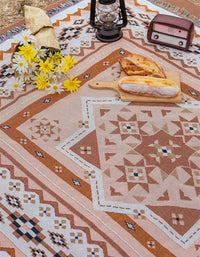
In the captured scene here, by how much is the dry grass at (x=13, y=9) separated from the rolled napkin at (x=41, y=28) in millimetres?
210

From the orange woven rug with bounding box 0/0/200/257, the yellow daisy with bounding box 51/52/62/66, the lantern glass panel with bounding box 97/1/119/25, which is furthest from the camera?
the lantern glass panel with bounding box 97/1/119/25

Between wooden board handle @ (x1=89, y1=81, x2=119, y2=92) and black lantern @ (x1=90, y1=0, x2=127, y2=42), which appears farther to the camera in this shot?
black lantern @ (x1=90, y1=0, x2=127, y2=42)

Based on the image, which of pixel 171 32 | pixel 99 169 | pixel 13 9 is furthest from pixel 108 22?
pixel 99 169

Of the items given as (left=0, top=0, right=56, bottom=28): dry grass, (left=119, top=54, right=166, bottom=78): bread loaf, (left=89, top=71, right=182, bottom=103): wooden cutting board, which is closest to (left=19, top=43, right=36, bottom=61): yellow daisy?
(left=89, top=71, right=182, bottom=103): wooden cutting board

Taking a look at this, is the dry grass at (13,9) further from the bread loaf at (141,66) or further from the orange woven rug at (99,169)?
the bread loaf at (141,66)

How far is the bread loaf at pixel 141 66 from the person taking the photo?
156 cm

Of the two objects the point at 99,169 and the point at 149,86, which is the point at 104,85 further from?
the point at 99,169

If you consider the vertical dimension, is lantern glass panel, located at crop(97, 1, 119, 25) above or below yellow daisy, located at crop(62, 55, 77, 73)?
above

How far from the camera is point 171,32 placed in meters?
1.72

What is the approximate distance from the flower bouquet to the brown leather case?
400 millimetres

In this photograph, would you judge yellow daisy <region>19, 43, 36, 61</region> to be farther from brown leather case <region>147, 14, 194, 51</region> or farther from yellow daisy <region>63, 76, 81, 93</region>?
brown leather case <region>147, 14, 194, 51</region>

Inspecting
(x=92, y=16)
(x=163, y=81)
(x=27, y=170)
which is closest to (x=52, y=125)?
(x=27, y=170)

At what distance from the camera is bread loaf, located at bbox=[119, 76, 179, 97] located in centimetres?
149

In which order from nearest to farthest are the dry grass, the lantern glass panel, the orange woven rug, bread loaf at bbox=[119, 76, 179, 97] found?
the orange woven rug → bread loaf at bbox=[119, 76, 179, 97] → the lantern glass panel → the dry grass
